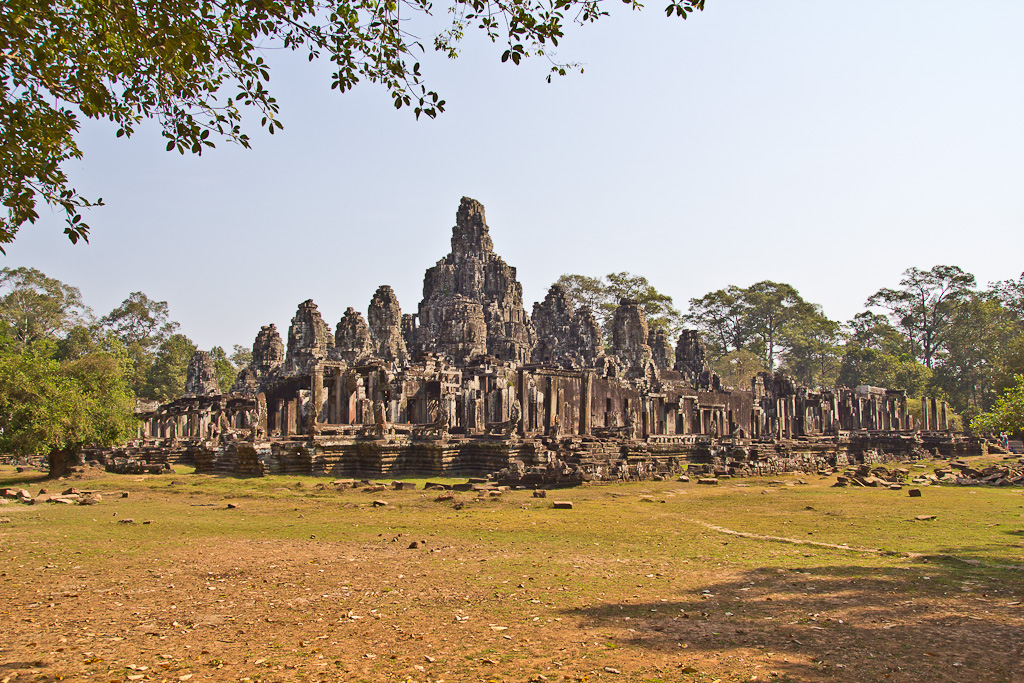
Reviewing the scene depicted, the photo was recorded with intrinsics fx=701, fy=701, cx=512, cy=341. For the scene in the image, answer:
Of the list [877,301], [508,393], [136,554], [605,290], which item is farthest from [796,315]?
[136,554]

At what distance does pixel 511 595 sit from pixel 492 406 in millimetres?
25989

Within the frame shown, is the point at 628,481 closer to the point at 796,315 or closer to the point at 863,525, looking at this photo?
the point at 863,525

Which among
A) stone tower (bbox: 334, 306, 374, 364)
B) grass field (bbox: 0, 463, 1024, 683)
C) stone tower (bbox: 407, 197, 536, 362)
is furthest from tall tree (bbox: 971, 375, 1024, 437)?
stone tower (bbox: 407, 197, 536, 362)

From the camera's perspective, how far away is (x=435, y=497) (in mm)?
16125

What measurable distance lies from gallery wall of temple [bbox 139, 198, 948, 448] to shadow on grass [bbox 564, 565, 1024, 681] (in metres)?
16.8

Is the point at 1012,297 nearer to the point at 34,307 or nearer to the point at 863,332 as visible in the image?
the point at 863,332

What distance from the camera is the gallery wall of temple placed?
30.7 meters

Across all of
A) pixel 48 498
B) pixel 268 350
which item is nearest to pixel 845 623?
pixel 48 498

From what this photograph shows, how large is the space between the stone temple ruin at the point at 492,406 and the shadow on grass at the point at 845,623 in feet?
37.7

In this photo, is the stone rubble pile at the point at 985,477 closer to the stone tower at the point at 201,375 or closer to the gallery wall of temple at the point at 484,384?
the gallery wall of temple at the point at 484,384

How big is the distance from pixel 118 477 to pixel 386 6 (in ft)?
65.5

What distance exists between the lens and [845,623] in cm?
623

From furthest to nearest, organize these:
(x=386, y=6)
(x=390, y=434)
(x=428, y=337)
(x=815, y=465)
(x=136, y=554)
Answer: (x=428, y=337)
(x=815, y=465)
(x=390, y=434)
(x=136, y=554)
(x=386, y=6)

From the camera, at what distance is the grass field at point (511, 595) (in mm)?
5309
